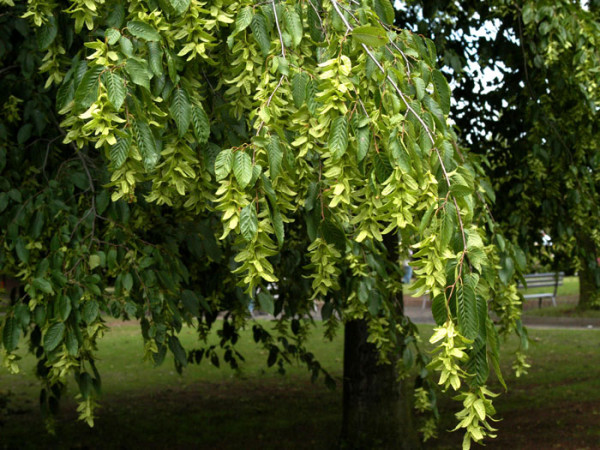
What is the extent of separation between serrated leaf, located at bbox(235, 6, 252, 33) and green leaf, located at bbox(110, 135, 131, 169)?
45cm

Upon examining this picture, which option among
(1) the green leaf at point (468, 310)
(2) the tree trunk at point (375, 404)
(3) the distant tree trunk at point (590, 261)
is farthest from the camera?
(2) the tree trunk at point (375, 404)

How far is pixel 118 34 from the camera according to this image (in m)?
2.01

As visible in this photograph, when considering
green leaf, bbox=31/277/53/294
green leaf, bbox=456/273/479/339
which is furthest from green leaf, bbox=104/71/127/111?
green leaf, bbox=31/277/53/294

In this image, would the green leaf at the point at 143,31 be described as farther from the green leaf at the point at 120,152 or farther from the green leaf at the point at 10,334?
the green leaf at the point at 10,334

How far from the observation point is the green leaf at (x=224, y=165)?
185 cm

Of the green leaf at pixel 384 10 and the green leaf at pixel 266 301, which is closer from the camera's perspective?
the green leaf at pixel 384 10

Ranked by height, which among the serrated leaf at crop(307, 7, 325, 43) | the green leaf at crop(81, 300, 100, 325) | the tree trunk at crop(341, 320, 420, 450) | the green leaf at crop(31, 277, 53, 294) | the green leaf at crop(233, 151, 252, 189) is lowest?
the tree trunk at crop(341, 320, 420, 450)

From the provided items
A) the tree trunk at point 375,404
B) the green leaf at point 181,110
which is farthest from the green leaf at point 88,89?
the tree trunk at point 375,404

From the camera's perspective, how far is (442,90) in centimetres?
241

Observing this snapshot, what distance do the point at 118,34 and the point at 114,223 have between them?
137 centimetres

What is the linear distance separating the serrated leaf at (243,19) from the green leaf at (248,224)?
1.86 ft

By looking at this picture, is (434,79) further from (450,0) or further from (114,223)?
(450,0)

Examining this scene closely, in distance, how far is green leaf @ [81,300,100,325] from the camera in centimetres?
280

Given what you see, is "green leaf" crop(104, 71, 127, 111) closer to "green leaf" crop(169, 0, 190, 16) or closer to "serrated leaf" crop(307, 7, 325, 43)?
"green leaf" crop(169, 0, 190, 16)
